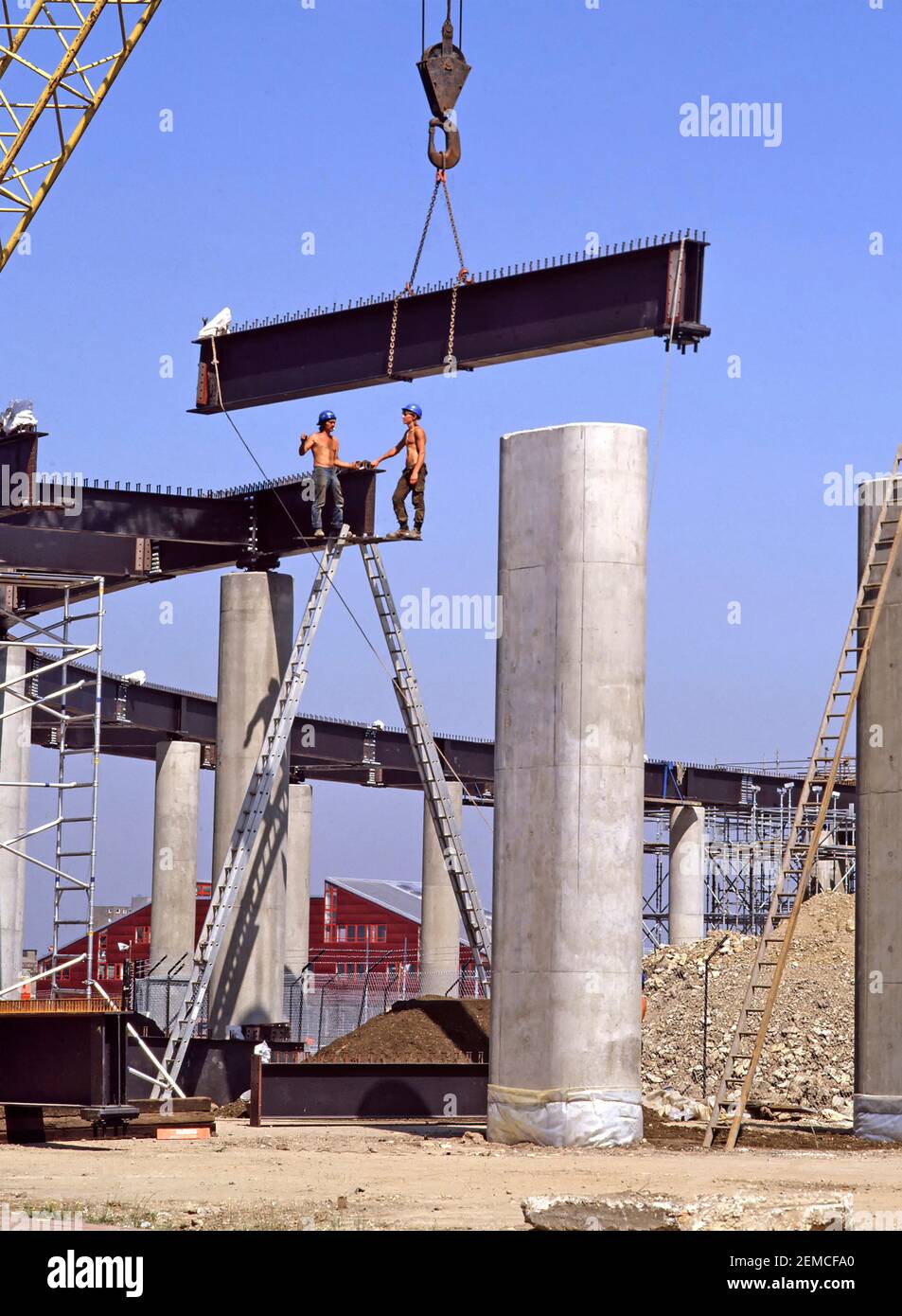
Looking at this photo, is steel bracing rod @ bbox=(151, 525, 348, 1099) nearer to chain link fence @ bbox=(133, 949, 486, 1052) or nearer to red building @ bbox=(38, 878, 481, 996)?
chain link fence @ bbox=(133, 949, 486, 1052)

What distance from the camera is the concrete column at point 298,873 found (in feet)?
161

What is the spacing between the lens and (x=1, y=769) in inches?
1201

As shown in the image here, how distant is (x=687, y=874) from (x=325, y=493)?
29.3 metres

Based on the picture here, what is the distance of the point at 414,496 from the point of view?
81.0 feet

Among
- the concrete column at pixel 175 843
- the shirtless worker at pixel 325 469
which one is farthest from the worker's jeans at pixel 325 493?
the concrete column at pixel 175 843

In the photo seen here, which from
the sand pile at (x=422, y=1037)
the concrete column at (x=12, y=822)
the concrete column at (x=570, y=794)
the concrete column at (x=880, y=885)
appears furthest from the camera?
the concrete column at (x=12, y=822)

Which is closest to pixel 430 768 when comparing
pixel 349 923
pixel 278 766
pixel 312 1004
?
pixel 278 766

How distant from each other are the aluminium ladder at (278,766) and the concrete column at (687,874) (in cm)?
2758

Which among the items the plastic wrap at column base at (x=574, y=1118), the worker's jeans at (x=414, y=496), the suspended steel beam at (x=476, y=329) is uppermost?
the suspended steel beam at (x=476, y=329)

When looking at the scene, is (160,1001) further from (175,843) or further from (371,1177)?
(371,1177)

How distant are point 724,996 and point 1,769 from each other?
13148 millimetres

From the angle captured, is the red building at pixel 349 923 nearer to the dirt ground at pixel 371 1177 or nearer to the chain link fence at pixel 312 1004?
the chain link fence at pixel 312 1004
